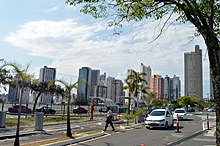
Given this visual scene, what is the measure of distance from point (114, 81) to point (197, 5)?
3371 inches

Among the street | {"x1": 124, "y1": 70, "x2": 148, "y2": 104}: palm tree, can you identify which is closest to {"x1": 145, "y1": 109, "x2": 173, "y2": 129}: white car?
the street

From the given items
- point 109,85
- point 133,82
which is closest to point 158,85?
point 109,85

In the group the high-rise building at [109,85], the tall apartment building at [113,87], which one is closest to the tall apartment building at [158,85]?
the tall apartment building at [113,87]

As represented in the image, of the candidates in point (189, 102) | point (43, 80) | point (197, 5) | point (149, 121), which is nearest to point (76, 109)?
point (43, 80)

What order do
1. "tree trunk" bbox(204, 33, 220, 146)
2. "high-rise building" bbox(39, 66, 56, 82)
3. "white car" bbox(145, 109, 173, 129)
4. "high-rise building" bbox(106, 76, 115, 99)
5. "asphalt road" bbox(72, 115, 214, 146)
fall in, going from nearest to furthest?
1. "tree trunk" bbox(204, 33, 220, 146)
2. "asphalt road" bbox(72, 115, 214, 146)
3. "white car" bbox(145, 109, 173, 129)
4. "high-rise building" bbox(39, 66, 56, 82)
5. "high-rise building" bbox(106, 76, 115, 99)

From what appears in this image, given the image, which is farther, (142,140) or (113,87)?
(113,87)

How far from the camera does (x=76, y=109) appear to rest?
1962 inches

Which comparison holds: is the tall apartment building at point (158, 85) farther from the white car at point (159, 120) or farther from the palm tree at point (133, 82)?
the white car at point (159, 120)

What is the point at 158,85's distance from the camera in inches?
4195

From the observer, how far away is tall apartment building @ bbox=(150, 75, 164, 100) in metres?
103

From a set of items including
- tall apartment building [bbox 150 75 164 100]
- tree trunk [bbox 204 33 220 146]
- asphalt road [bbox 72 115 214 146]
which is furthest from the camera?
tall apartment building [bbox 150 75 164 100]

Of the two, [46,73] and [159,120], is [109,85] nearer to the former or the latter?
[46,73]

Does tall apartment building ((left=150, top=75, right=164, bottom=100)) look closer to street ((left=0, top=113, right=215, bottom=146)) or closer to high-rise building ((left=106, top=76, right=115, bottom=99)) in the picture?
high-rise building ((left=106, top=76, right=115, bottom=99))

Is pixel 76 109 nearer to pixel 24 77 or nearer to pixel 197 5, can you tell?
pixel 24 77
